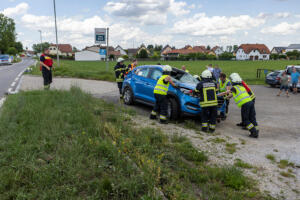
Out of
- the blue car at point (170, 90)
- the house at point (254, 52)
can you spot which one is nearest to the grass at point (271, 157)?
the blue car at point (170, 90)

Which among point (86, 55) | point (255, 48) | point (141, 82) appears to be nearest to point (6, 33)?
point (86, 55)

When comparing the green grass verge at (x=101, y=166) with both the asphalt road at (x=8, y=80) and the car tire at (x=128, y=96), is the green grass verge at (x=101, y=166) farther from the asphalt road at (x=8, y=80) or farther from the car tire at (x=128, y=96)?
the asphalt road at (x=8, y=80)

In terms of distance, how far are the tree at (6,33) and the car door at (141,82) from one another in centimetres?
7573

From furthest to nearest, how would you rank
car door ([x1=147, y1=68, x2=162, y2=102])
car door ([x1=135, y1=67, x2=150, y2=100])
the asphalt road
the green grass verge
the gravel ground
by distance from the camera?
the asphalt road → car door ([x1=135, y1=67, x2=150, y2=100]) → car door ([x1=147, y1=68, x2=162, y2=102]) → the gravel ground → the green grass verge

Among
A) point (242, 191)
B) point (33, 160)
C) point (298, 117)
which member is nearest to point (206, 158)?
point (242, 191)

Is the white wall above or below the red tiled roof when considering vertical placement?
below

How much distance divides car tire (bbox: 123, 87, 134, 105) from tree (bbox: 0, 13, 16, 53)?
75.0 metres

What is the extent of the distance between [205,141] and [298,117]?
4569 mm

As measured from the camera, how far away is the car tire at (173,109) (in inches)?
259

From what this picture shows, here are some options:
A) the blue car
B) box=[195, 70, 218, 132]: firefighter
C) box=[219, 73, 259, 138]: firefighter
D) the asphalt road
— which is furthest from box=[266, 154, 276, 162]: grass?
the asphalt road

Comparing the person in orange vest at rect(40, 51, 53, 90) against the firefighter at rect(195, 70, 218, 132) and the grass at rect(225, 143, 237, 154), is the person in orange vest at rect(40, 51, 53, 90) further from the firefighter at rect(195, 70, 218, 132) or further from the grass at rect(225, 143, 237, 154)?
the grass at rect(225, 143, 237, 154)

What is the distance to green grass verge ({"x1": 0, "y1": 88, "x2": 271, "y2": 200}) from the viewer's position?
2939mm

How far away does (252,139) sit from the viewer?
5.62 meters

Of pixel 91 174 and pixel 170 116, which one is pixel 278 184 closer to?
pixel 91 174
